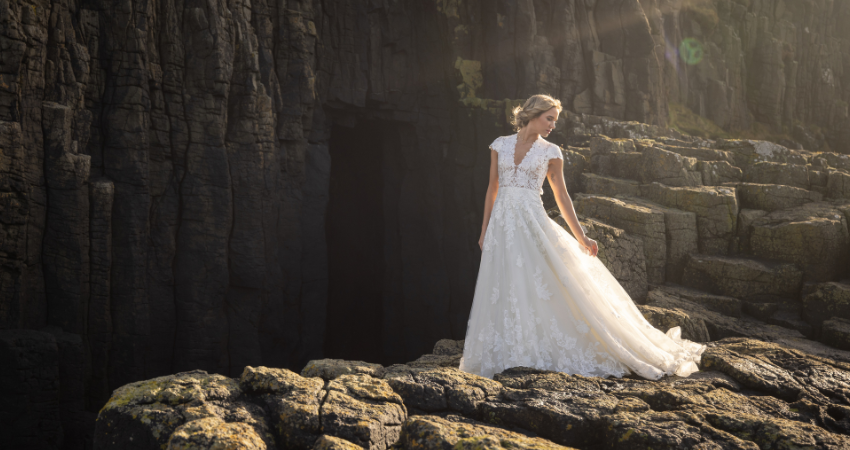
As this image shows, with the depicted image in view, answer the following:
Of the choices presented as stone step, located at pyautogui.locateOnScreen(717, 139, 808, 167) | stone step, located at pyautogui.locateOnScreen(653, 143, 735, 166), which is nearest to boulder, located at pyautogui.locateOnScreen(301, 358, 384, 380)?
stone step, located at pyautogui.locateOnScreen(653, 143, 735, 166)

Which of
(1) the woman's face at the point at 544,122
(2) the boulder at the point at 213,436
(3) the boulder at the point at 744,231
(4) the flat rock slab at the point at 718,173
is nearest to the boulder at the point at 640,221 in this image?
(3) the boulder at the point at 744,231

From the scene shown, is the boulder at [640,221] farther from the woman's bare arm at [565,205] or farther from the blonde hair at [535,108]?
the blonde hair at [535,108]

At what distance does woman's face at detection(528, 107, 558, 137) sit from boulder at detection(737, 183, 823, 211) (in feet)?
23.4

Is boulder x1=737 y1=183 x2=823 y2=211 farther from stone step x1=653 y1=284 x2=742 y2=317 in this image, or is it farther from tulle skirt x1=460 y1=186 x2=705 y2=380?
tulle skirt x1=460 y1=186 x2=705 y2=380

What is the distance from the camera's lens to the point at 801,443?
3209 millimetres

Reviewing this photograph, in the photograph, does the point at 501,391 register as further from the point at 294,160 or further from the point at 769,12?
the point at 769,12

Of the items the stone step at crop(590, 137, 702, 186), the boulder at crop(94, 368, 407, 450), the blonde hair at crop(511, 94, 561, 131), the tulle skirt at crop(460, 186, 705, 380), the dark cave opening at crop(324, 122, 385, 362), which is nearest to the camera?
the boulder at crop(94, 368, 407, 450)

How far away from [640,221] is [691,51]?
2187 centimetres

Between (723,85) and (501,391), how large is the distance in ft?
94.8

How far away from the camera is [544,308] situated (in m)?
5.12

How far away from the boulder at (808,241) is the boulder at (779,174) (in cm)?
180

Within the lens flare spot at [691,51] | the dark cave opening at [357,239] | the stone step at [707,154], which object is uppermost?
the lens flare spot at [691,51]

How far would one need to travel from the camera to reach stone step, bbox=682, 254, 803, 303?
8.83m

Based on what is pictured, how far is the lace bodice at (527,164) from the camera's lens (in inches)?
217
